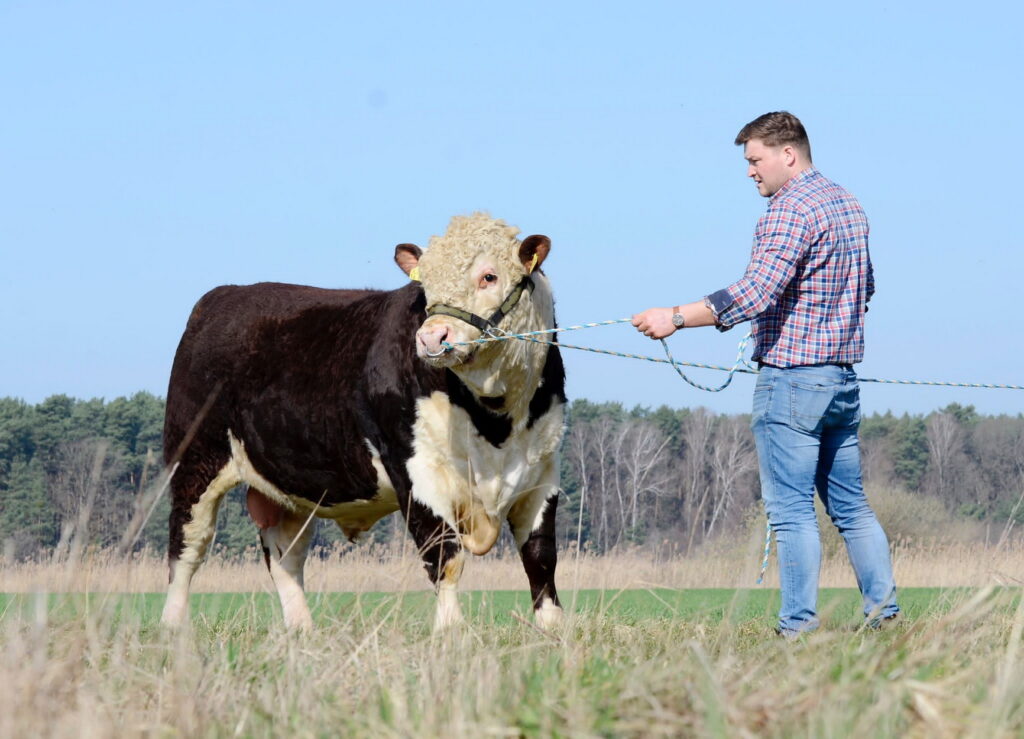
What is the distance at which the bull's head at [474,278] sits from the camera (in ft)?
21.6

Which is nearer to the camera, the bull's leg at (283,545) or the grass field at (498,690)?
A: the grass field at (498,690)

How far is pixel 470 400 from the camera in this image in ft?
23.8

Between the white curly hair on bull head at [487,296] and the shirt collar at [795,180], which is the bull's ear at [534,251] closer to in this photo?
the white curly hair on bull head at [487,296]

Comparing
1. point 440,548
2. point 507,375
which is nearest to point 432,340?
point 507,375

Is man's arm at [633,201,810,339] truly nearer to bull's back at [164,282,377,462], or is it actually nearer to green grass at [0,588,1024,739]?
green grass at [0,588,1024,739]

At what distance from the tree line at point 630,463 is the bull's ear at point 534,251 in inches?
1355

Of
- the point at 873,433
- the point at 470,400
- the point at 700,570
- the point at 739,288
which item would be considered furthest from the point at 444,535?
the point at 873,433

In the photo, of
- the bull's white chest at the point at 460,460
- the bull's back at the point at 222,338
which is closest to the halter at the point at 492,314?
the bull's white chest at the point at 460,460

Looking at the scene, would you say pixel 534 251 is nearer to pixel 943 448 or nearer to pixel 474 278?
pixel 474 278

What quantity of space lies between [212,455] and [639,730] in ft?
21.3

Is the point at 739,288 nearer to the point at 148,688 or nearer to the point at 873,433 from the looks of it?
the point at 148,688

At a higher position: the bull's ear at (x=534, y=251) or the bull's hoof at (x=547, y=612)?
the bull's ear at (x=534, y=251)

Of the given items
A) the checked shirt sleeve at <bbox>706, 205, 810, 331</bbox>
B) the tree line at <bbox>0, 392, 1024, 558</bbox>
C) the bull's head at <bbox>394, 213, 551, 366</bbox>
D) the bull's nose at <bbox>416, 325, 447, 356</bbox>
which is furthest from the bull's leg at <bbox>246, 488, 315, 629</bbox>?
the tree line at <bbox>0, 392, 1024, 558</bbox>

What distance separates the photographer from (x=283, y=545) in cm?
967
